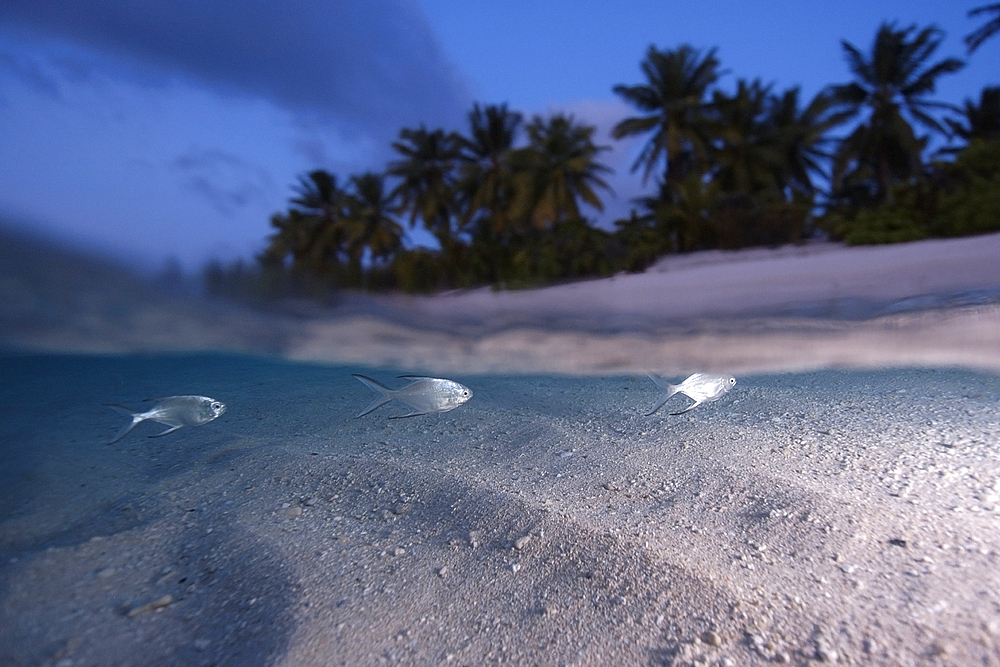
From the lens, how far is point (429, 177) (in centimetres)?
576

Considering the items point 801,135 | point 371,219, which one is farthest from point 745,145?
point 371,219

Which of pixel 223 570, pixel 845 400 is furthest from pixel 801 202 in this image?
pixel 223 570

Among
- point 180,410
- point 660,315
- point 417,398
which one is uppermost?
point 660,315

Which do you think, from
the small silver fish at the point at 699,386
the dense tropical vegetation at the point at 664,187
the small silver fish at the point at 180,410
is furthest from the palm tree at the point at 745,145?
the small silver fish at the point at 180,410

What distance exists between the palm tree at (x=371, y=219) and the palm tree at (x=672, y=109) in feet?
9.71

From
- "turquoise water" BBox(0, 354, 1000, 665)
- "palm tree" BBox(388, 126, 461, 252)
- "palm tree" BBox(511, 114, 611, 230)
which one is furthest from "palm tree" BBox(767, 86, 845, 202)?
"palm tree" BBox(388, 126, 461, 252)

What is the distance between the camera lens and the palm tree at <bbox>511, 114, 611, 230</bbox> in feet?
20.6

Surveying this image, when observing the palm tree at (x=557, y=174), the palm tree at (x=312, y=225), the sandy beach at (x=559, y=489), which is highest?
the palm tree at (x=557, y=174)

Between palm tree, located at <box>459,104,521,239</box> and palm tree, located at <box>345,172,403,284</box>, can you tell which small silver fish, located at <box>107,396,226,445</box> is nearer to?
palm tree, located at <box>345,172,403,284</box>

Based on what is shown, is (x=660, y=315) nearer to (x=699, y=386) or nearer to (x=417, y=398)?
(x=699, y=386)

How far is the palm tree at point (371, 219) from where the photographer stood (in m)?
5.46

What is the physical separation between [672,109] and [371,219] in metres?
3.97

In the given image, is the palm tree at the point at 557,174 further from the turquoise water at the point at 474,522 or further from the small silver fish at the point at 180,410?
the small silver fish at the point at 180,410

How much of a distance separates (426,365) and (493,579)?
691cm
